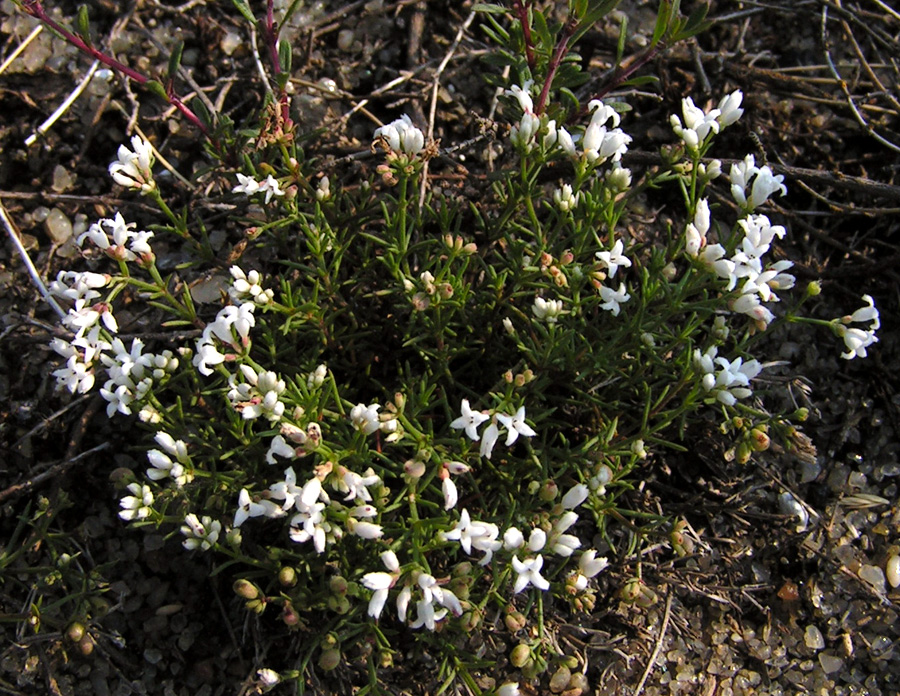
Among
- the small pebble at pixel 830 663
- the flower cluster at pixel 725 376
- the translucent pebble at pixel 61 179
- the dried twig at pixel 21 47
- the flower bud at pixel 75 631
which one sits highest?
the dried twig at pixel 21 47

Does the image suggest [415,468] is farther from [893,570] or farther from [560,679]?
[893,570]

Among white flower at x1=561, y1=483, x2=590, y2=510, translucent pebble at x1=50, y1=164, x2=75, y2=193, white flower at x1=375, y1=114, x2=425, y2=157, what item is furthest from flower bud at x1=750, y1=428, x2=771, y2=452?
translucent pebble at x1=50, y1=164, x2=75, y2=193

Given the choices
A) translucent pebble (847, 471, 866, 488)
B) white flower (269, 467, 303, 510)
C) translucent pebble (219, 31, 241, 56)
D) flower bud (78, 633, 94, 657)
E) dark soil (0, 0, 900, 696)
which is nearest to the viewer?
white flower (269, 467, 303, 510)

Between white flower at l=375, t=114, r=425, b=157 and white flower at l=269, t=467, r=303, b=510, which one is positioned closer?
white flower at l=269, t=467, r=303, b=510

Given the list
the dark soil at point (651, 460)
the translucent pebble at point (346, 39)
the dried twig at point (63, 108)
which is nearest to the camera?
the dark soil at point (651, 460)

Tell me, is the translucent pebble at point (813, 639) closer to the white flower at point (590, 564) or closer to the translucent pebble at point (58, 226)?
the white flower at point (590, 564)

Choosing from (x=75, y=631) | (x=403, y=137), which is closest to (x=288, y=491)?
(x=75, y=631)

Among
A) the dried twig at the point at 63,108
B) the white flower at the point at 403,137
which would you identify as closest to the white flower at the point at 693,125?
the white flower at the point at 403,137

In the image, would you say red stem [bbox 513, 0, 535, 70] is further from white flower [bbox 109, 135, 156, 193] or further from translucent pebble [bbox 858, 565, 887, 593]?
translucent pebble [bbox 858, 565, 887, 593]
